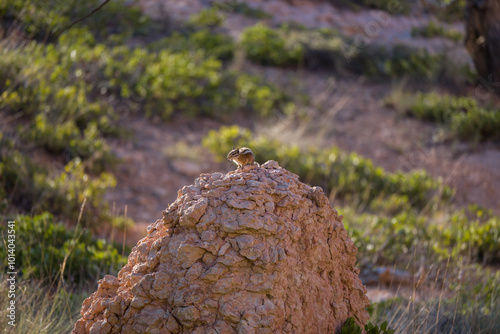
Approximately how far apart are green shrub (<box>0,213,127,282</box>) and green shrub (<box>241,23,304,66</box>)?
29.2ft

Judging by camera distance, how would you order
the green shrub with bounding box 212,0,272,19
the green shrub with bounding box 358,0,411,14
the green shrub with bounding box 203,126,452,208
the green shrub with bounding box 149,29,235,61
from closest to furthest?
1. the green shrub with bounding box 203,126,452,208
2. the green shrub with bounding box 149,29,235,61
3. the green shrub with bounding box 212,0,272,19
4. the green shrub with bounding box 358,0,411,14

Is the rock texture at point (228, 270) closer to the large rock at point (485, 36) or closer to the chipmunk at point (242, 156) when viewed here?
the chipmunk at point (242, 156)

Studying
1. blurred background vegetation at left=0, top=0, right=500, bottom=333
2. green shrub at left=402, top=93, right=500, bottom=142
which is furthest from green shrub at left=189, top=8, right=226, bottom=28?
green shrub at left=402, top=93, right=500, bottom=142

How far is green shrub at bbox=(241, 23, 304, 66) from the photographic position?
1259 centimetres

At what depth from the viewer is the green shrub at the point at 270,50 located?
12.6 metres

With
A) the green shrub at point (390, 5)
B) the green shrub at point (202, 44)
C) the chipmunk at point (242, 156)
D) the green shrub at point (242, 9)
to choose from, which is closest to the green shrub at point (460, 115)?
the green shrub at point (202, 44)

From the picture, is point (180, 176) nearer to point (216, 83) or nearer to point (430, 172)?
point (216, 83)

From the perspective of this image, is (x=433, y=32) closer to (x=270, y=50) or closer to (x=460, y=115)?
(x=270, y=50)

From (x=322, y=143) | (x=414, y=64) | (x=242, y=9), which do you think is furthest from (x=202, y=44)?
(x=414, y=64)

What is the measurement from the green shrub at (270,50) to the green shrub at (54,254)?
891cm

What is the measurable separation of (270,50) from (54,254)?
9561 millimetres

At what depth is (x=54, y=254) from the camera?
3.95 meters

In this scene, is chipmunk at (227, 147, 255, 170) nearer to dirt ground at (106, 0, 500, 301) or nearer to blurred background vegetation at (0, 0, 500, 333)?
blurred background vegetation at (0, 0, 500, 333)

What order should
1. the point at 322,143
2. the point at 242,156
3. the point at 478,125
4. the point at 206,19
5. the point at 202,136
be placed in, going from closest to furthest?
the point at 242,156
the point at 202,136
the point at 322,143
the point at 478,125
the point at 206,19
